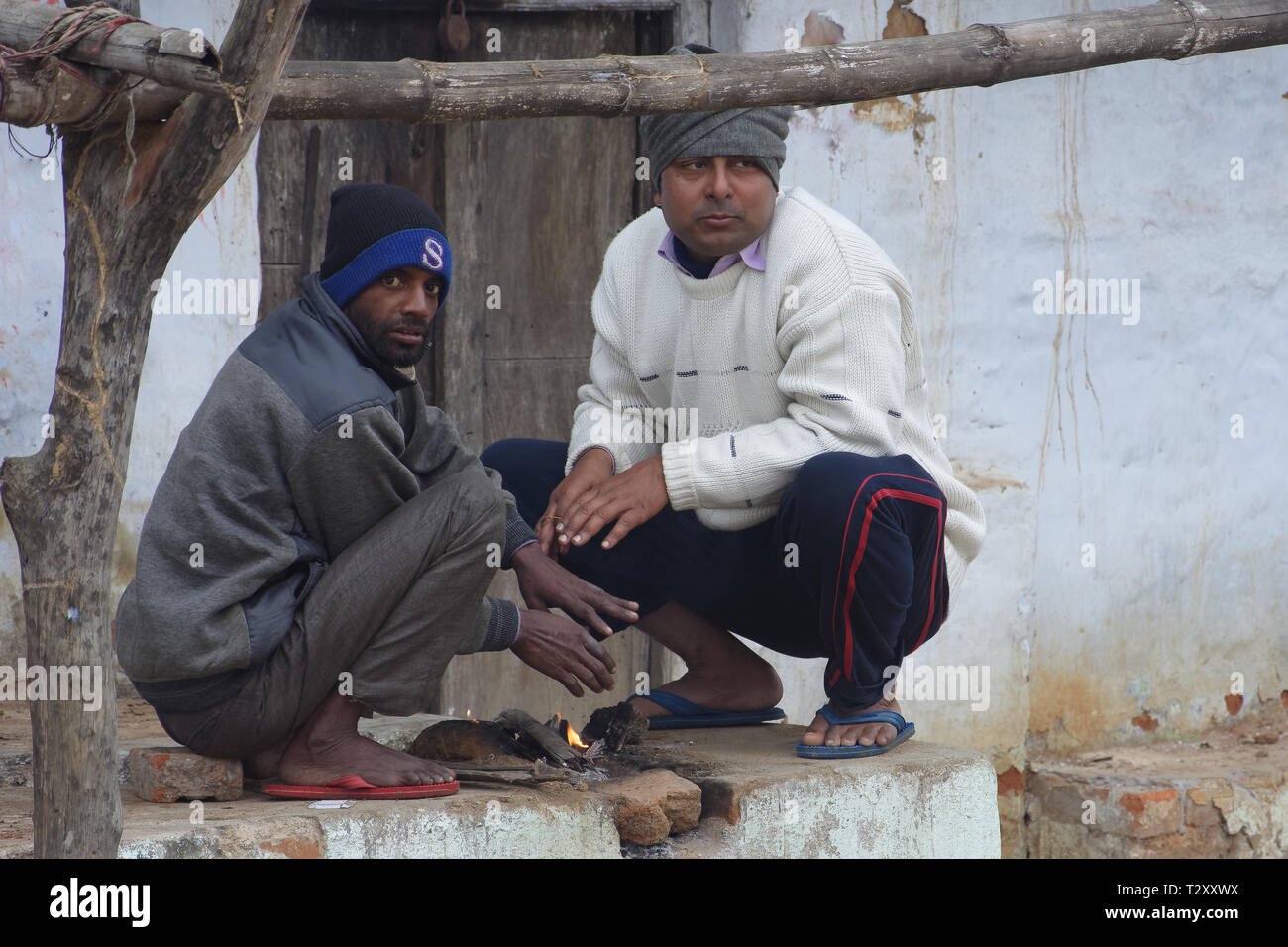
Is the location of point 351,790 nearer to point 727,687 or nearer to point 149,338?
point 727,687

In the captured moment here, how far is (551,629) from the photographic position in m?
3.28

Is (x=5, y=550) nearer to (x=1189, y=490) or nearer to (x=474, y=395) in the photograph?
(x=474, y=395)

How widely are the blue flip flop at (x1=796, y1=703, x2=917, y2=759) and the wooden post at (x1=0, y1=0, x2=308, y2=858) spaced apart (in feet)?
5.16

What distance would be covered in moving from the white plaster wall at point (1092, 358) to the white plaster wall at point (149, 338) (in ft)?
5.26

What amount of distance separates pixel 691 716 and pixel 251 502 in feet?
4.79

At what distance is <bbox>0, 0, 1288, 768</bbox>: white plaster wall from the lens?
5035 mm

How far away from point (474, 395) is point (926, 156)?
65.5 inches

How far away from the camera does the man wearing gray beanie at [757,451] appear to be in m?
3.40

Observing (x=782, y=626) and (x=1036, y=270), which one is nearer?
(x=782, y=626)

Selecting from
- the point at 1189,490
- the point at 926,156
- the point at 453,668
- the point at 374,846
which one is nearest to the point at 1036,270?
the point at 926,156

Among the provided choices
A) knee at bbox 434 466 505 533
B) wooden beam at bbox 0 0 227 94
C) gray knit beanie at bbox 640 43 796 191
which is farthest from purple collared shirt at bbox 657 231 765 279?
wooden beam at bbox 0 0 227 94

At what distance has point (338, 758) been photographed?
123 inches

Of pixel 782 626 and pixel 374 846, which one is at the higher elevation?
pixel 782 626
